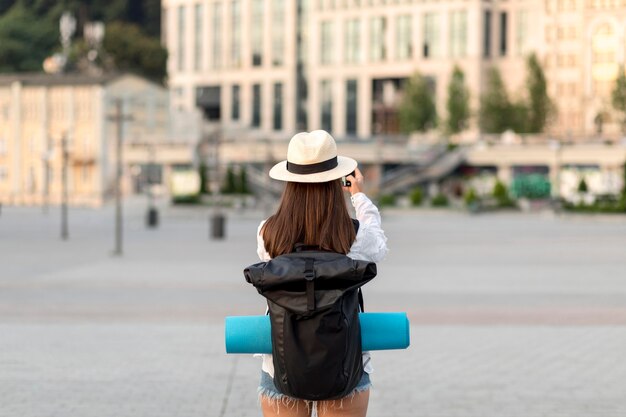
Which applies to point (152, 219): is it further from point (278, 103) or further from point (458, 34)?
point (278, 103)

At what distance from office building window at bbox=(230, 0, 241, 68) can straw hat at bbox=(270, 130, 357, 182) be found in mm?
128347

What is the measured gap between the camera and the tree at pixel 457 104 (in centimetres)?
9744

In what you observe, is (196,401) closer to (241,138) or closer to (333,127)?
(241,138)

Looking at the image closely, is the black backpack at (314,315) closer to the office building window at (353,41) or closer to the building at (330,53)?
the building at (330,53)

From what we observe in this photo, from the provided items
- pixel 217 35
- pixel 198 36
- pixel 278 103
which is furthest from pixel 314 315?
pixel 198 36

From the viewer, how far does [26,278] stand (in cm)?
2248

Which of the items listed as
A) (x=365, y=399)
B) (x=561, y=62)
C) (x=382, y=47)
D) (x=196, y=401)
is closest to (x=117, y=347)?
(x=196, y=401)

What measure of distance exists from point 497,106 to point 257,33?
140ft

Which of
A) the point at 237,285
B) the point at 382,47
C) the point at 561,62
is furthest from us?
the point at 382,47

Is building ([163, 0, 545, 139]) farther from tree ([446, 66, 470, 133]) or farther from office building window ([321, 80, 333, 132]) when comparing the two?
tree ([446, 66, 470, 133])

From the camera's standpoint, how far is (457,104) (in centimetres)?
9756

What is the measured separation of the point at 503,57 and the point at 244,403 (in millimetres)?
110539

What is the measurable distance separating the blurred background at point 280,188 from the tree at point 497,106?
0.17 metres

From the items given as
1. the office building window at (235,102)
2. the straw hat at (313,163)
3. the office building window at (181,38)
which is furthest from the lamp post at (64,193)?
the office building window at (181,38)
